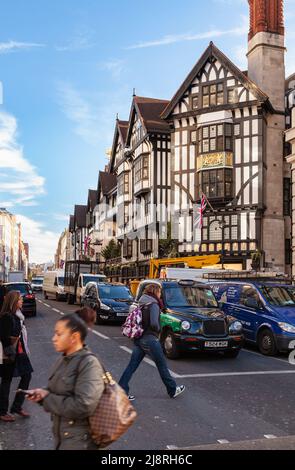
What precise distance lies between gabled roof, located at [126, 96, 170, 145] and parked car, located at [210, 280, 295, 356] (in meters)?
31.5

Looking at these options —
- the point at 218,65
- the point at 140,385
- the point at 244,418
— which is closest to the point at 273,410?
the point at 244,418

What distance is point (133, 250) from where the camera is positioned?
49.7m

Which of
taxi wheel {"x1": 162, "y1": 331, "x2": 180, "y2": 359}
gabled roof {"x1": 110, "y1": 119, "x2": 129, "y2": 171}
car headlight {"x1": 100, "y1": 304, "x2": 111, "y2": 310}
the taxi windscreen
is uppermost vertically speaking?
gabled roof {"x1": 110, "y1": 119, "x2": 129, "y2": 171}

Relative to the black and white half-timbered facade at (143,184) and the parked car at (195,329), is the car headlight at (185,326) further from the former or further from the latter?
the black and white half-timbered facade at (143,184)

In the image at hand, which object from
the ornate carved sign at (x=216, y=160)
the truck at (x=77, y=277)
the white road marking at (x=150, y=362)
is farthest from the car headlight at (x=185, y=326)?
the ornate carved sign at (x=216, y=160)

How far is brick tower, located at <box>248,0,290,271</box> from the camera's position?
37.5 meters

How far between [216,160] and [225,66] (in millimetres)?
7483

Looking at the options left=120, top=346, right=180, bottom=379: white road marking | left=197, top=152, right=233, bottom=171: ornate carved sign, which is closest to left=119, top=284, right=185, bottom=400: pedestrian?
left=120, top=346, right=180, bottom=379: white road marking

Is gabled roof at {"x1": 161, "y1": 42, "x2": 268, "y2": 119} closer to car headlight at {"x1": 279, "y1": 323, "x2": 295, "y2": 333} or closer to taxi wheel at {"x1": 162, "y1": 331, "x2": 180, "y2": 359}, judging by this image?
car headlight at {"x1": 279, "y1": 323, "x2": 295, "y2": 333}

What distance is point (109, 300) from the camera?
1991 centimetres

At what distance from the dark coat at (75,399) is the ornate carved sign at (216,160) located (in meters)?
35.5

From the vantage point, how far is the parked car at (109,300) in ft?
62.6

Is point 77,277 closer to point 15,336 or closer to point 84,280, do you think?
point 84,280

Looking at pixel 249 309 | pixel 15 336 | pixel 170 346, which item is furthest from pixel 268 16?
pixel 15 336
